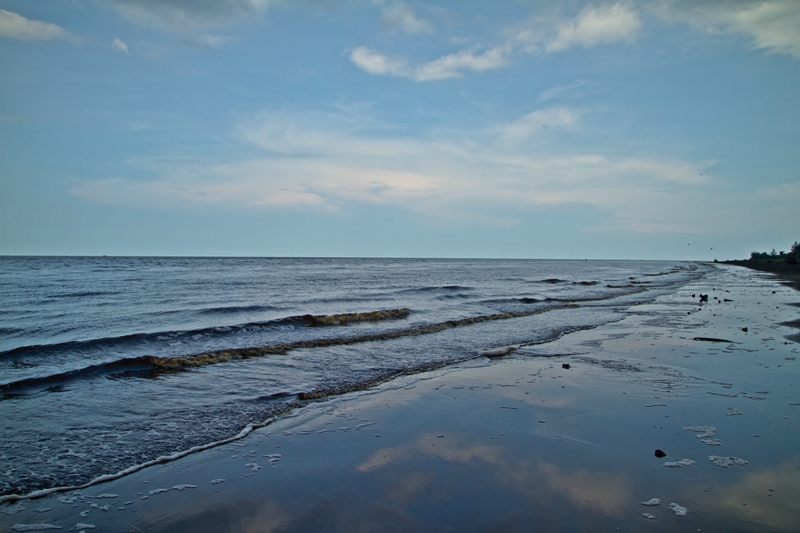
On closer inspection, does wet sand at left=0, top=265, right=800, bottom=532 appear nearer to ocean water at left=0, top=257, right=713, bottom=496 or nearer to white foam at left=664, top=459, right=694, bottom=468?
white foam at left=664, top=459, right=694, bottom=468

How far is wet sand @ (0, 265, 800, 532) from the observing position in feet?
13.3

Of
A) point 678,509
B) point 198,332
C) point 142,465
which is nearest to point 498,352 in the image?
point 678,509

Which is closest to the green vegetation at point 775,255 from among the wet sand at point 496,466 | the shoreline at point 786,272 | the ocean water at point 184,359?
the shoreline at point 786,272

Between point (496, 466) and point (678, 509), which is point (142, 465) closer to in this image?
point (496, 466)

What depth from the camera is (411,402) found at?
7.71 meters

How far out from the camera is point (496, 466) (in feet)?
16.6

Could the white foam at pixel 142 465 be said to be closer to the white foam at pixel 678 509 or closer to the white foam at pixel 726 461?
the white foam at pixel 678 509

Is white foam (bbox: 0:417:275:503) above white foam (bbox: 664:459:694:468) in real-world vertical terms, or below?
below

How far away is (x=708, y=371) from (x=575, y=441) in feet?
18.4

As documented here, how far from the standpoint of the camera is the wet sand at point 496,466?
4.05 meters

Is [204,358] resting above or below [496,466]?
below

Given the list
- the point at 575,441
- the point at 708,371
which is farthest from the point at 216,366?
the point at 708,371

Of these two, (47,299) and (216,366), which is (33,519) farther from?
(47,299)

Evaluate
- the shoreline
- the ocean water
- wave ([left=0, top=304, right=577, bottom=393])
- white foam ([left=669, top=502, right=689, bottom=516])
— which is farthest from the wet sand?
the shoreline
